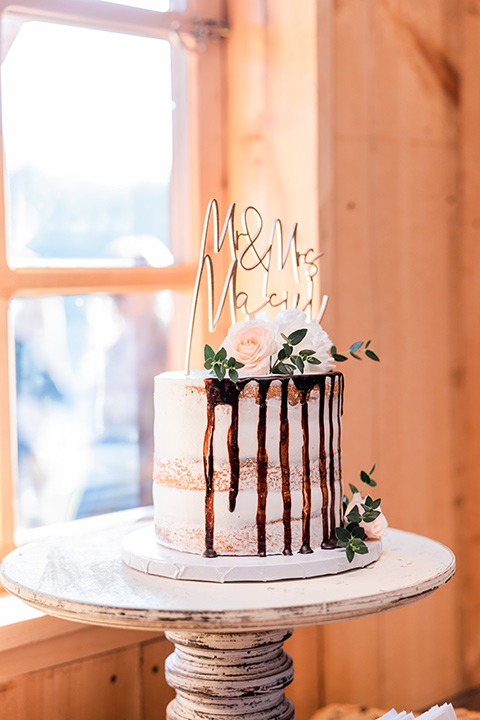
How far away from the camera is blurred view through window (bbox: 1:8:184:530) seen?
162 centimetres

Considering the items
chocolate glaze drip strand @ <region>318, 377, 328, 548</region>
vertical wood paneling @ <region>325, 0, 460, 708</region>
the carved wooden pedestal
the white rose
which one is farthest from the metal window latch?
the carved wooden pedestal

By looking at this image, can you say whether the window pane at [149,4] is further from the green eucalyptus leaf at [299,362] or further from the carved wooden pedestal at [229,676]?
the carved wooden pedestal at [229,676]

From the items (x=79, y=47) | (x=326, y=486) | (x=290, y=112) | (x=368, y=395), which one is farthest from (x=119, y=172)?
(x=326, y=486)

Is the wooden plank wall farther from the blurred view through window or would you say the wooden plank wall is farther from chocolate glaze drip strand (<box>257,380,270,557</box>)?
chocolate glaze drip strand (<box>257,380,270,557</box>)

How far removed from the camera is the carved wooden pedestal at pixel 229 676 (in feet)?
3.90

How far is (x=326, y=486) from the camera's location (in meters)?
1.24

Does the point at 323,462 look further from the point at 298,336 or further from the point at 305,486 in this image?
the point at 298,336

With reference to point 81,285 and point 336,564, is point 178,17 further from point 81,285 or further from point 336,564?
point 336,564

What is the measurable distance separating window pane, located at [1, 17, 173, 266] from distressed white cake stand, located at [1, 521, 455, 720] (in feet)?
1.99

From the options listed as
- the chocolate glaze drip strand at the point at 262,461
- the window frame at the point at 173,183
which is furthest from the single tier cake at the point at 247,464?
the window frame at the point at 173,183

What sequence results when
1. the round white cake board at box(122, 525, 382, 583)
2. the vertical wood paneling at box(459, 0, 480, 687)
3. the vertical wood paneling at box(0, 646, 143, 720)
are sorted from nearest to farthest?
Result: the round white cake board at box(122, 525, 382, 583)
the vertical wood paneling at box(0, 646, 143, 720)
the vertical wood paneling at box(459, 0, 480, 687)

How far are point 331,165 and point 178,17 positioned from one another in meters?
0.42

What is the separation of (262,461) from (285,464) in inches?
1.3

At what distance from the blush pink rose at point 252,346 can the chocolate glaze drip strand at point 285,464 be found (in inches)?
1.6
